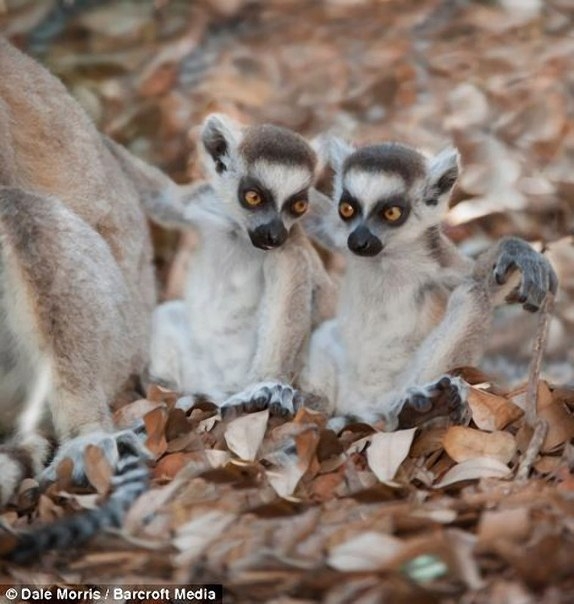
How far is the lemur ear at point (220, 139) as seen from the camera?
5.28 m

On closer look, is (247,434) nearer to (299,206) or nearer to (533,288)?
(299,206)

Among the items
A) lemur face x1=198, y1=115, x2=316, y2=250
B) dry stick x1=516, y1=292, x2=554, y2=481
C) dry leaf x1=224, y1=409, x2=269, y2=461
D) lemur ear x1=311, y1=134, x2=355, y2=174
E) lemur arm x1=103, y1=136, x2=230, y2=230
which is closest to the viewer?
dry stick x1=516, y1=292, x2=554, y2=481

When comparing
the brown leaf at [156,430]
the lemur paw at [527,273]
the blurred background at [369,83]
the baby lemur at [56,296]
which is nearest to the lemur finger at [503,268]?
the lemur paw at [527,273]

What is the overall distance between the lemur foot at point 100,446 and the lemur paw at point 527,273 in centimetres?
157

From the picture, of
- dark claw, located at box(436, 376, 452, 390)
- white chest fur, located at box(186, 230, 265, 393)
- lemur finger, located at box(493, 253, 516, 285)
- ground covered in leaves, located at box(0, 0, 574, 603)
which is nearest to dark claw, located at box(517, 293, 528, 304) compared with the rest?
lemur finger, located at box(493, 253, 516, 285)

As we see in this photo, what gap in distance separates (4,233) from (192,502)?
3.94ft

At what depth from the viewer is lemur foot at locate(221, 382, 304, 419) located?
4750 mm

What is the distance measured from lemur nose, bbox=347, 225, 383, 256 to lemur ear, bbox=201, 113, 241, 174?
80cm

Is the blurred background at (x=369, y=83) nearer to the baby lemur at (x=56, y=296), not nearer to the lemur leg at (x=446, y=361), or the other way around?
the baby lemur at (x=56, y=296)

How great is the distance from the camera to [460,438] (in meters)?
4.42

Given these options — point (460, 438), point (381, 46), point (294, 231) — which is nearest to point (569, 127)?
point (381, 46)

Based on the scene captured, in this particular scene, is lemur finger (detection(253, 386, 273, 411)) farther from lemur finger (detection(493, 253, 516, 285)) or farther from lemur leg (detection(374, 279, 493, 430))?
lemur finger (detection(493, 253, 516, 285))

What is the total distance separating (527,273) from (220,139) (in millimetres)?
1531

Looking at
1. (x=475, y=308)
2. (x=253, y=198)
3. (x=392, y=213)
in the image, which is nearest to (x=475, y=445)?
(x=475, y=308)
